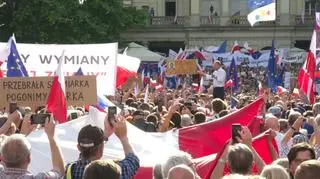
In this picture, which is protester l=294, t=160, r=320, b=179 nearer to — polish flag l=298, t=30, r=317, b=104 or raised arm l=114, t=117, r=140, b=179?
raised arm l=114, t=117, r=140, b=179

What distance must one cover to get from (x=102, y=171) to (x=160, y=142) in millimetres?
3494

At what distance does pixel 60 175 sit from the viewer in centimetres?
556

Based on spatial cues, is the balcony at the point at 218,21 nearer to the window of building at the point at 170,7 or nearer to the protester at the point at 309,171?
the window of building at the point at 170,7

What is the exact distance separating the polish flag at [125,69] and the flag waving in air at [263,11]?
145 inches

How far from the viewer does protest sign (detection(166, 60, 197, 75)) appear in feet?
80.8

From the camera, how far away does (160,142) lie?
8.12 m

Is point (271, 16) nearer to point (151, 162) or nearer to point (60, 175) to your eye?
point (151, 162)

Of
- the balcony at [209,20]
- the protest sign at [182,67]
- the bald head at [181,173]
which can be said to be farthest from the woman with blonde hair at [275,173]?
the balcony at [209,20]

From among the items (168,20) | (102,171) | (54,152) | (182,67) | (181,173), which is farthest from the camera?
(168,20)

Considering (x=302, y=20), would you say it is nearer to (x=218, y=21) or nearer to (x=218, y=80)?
(x=218, y=21)

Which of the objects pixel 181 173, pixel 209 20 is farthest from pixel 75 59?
pixel 209 20

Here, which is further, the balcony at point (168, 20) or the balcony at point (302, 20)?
the balcony at point (168, 20)

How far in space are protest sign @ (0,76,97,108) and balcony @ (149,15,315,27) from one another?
1695 inches

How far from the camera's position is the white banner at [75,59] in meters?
14.2
